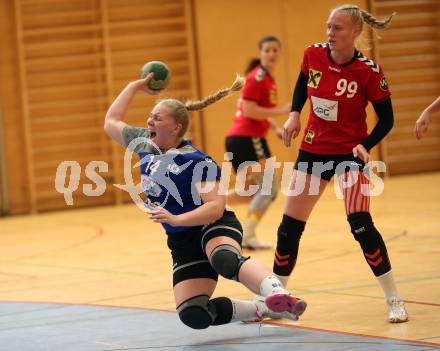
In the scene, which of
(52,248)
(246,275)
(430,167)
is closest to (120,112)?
(246,275)

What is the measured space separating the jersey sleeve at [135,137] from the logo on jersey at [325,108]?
0.98m

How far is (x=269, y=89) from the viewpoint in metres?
8.52

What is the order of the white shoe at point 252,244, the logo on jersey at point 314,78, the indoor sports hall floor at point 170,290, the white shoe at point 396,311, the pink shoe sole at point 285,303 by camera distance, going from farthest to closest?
the white shoe at point 252,244
the logo on jersey at point 314,78
the white shoe at point 396,311
the indoor sports hall floor at point 170,290
the pink shoe sole at point 285,303

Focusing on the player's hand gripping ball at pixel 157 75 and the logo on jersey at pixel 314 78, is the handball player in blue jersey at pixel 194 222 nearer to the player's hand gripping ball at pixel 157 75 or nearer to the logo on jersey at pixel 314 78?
the player's hand gripping ball at pixel 157 75

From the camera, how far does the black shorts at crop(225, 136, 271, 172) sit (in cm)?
854

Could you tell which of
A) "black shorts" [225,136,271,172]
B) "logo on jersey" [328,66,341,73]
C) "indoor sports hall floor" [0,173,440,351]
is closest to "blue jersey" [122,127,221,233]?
"indoor sports hall floor" [0,173,440,351]

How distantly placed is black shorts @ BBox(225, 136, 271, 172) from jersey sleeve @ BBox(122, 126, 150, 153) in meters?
3.71

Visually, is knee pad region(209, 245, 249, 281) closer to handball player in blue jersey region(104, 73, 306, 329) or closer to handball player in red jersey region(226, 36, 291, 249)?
handball player in blue jersey region(104, 73, 306, 329)

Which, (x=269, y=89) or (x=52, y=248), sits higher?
(x=269, y=89)

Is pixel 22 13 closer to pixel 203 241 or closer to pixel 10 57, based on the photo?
pixel 10 57

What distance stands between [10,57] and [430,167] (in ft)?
22.6

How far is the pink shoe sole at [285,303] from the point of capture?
4074mm

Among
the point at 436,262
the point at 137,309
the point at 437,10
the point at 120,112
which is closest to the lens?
the point at 120,112

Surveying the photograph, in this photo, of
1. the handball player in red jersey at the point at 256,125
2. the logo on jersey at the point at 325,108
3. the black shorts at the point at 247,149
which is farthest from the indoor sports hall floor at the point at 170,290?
the logo on jersey at the point at 325,108
